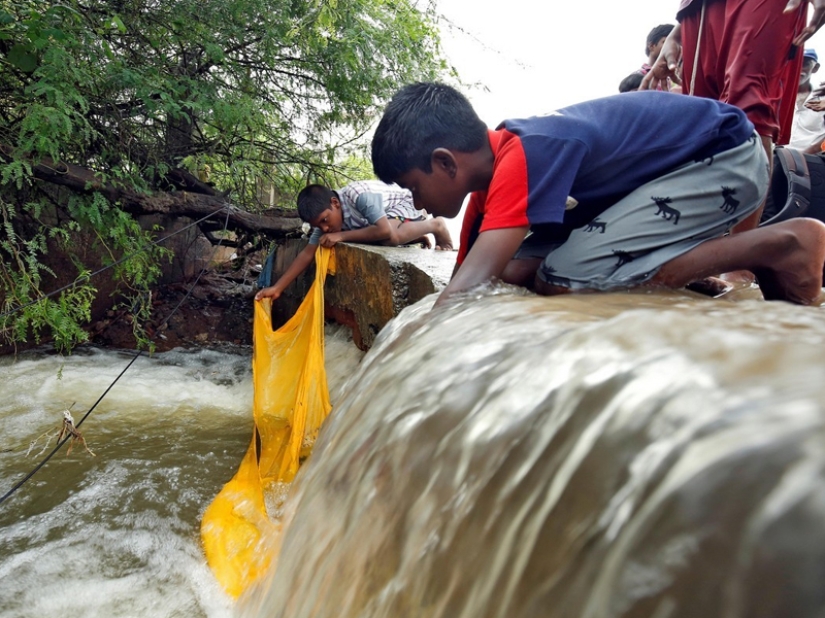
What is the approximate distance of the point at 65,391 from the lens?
153 inches

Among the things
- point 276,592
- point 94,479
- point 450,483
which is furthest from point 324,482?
point 94,479

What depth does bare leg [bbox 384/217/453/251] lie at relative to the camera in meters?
4.71

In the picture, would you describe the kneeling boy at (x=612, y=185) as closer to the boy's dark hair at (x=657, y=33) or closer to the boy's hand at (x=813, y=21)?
the boy's hand at (x=813, y=21)

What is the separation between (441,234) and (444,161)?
3.52m

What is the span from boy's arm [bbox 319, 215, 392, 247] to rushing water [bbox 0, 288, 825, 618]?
2.42 m

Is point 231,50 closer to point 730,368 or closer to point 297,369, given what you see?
point 297,369

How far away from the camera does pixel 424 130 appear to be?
179cm

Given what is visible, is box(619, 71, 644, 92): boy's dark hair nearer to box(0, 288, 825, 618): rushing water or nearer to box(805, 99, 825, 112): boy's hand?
box(805, 99, 825, 112): boy's hand

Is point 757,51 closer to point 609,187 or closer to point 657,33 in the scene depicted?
point 609,187

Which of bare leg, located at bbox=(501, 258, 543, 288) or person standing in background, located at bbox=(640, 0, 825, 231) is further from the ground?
person standing in background, located at bbox=(640, 0, 825, 231)

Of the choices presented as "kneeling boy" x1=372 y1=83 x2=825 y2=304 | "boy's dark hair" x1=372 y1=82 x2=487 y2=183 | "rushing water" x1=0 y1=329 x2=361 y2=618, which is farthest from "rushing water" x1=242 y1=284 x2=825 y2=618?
"rushing water" x1=0 y1=329 x2=361 y2=618

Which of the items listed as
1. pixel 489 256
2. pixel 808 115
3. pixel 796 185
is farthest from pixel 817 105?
pixel 489 256

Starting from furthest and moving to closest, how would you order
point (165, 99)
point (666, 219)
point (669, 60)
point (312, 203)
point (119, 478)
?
point (312, 203) → point (165, 99) → point (669, 60) → point (119, 478) → point (666, 219)

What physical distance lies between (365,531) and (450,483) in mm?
263
